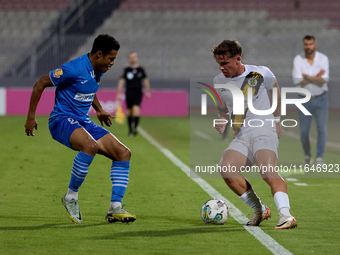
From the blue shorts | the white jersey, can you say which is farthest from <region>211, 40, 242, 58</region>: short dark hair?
the blue shorts

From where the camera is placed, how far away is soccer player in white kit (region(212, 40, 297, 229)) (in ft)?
18.3

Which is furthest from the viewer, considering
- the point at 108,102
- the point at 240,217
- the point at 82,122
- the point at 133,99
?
the point at 108,102

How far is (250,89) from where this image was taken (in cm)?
579

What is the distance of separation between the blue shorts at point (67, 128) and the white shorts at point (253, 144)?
4.26ft

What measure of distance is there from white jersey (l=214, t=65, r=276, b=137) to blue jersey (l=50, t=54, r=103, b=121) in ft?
4.10

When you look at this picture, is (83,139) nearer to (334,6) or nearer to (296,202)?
(296,202)

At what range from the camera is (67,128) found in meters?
5.88

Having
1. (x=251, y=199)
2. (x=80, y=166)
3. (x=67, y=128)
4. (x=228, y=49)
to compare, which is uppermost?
(x=228, y=49)

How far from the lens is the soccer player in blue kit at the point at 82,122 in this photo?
5777 millimetres

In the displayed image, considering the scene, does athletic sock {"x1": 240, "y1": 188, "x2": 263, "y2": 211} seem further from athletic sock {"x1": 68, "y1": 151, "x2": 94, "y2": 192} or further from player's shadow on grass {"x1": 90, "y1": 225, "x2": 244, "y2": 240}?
athletic sock {"x1": 68, "y1": 151, "x2": 94, "y2": 192}

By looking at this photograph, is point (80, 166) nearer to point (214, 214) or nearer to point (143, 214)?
point (143, 214)

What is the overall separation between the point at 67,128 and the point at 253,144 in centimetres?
175

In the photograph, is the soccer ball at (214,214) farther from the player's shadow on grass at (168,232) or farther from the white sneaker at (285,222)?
the white sneaker at (285,222)

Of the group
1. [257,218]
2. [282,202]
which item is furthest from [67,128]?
[282,202]
